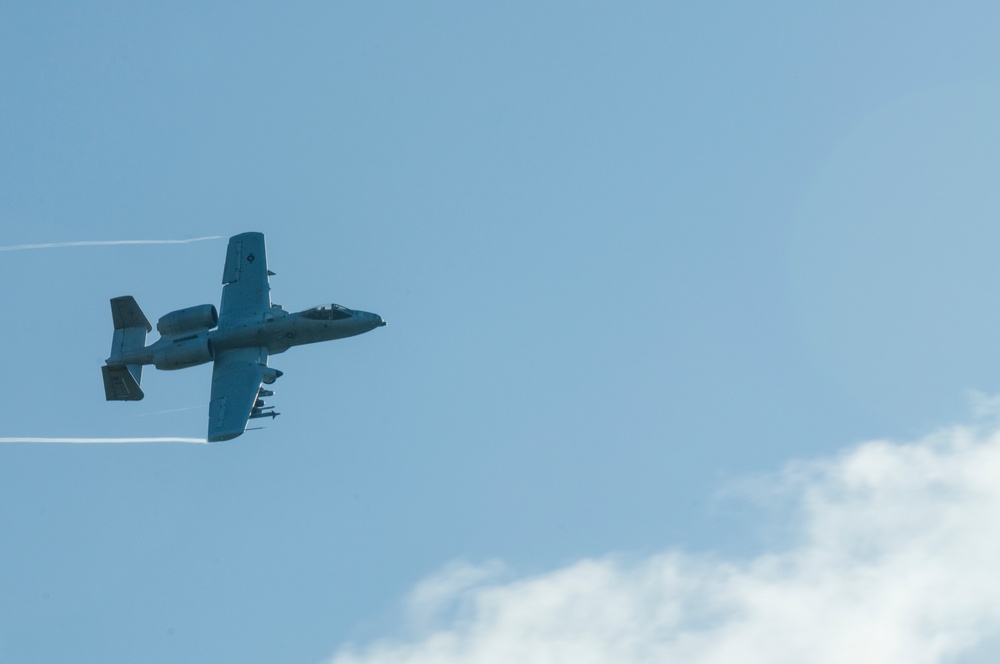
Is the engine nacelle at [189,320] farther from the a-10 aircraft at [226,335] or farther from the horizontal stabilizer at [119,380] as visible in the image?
the horizontal stabilizer at [119,380]

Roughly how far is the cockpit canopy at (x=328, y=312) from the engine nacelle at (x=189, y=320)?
5496 millimetres

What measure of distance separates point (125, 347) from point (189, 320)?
15.2 ft

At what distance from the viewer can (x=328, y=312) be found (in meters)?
82.9

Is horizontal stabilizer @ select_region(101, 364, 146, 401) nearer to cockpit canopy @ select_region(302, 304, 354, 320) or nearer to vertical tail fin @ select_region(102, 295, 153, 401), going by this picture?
vertical tail fin @ select_region(102, 295, 153, 401)

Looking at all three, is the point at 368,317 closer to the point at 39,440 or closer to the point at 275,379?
the point at 275,379

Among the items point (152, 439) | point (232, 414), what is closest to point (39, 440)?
point (152, 439)

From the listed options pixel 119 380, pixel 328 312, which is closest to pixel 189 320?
pixel 119 380

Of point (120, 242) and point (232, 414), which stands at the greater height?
point (120, 242)

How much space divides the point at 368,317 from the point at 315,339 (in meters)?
3.41

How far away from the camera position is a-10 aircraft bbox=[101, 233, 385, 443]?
3211 inches

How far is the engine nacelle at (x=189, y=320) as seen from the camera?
82.5 meters

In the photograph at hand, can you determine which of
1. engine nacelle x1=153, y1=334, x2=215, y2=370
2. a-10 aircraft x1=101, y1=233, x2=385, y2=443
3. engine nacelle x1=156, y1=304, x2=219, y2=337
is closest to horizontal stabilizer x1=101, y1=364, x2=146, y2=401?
a-10 aircraft x1=101, y1=233, x2=385, y2=443

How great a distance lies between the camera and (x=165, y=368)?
271ft

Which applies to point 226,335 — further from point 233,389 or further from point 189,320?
point 233,389
